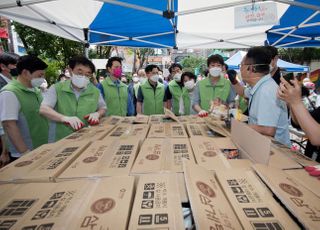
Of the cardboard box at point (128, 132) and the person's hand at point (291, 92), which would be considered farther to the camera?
the cardboard box at point (128, 132)

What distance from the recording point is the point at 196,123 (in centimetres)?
237

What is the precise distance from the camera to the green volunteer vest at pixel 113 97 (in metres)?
3.94

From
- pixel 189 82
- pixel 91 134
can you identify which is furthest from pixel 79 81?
pixel 189 82

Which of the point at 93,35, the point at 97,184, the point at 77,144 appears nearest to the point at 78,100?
the point at 77,144

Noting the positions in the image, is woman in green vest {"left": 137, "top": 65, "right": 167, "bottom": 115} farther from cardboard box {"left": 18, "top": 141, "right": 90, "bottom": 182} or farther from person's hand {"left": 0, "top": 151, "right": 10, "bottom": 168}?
cardboard box {"left": 18, "top": 141, "right": 90, "bottom": 182}

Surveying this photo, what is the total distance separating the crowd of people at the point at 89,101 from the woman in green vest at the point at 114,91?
0.02 meters

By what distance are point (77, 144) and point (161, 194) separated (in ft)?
3.13

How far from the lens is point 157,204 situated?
2.82 feet

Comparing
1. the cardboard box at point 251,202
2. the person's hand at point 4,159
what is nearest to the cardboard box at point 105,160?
the cardboard box at point 251,202

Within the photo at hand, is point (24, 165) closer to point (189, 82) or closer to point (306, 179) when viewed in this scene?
point (306, 179)

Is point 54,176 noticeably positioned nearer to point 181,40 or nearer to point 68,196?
point 68,196

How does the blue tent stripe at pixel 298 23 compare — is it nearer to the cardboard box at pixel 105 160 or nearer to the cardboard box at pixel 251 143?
the cardboard box at pixel 251 143

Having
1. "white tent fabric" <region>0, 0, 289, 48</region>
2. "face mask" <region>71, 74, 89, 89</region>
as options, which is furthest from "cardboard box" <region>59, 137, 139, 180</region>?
"white tent fabric" <region>0, 0, 289, 48</region>

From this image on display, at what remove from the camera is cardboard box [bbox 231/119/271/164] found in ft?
3.96
